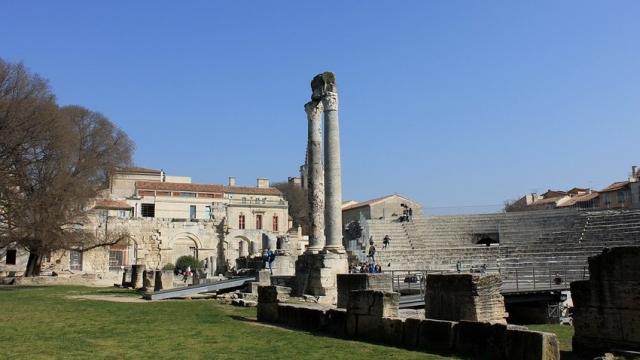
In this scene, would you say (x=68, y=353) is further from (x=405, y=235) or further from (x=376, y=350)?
(x=405, y=235)

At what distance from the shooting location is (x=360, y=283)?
41.1ft

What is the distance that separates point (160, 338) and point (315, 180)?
11265 millimetres

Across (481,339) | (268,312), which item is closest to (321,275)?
(268,312)

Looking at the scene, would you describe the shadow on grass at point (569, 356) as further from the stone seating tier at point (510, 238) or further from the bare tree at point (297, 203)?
the bare tree at point (297, 203)

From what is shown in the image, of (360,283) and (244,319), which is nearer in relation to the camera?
(360,283)

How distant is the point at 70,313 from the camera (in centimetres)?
1466

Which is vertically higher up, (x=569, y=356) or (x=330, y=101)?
(x=330, y=101)

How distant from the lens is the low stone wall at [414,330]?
7430mm

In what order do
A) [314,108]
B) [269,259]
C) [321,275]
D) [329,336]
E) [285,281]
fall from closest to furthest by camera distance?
1. [329,336]
2. [321,275]
3. [285,281]
4. [314,108]
5. [269,259]

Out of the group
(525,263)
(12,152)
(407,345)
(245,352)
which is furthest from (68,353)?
(525,263)

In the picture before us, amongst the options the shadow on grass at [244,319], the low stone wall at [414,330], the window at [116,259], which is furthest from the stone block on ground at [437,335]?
the window at [116,259]

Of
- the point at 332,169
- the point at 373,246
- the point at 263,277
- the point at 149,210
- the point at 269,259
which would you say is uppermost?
the point at 149,210

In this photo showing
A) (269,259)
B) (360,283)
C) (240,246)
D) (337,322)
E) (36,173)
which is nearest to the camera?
Result: (337,322)

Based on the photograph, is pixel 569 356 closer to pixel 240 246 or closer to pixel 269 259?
pixel 269 259
